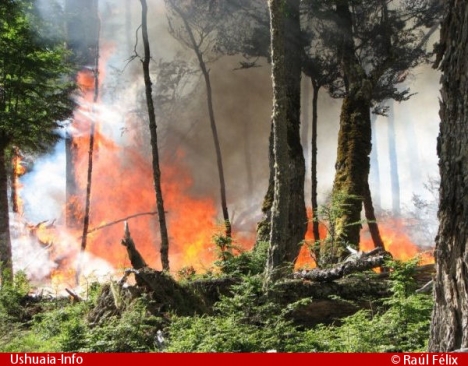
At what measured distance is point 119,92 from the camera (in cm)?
2938

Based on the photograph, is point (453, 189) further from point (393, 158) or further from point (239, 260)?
point (393, 158)

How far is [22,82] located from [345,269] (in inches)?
451

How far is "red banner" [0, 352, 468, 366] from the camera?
405cm

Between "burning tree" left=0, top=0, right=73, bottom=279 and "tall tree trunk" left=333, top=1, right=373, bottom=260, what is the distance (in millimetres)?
8694

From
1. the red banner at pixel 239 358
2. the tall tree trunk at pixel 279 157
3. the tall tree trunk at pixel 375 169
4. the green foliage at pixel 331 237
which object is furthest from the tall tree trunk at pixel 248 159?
the red banner at pixel 239 358

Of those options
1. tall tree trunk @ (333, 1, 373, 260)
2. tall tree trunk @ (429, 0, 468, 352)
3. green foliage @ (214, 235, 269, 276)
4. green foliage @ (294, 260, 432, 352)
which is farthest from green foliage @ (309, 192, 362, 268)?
tall tree trunk @ (429, 0, 468, 352)

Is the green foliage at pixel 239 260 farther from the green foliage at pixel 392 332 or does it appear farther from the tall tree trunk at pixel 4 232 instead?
the tall tree trunk at pixel 4 232

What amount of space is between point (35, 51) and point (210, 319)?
38.2 feet

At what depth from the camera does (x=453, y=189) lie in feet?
12.7

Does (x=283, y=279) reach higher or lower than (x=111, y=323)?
higher

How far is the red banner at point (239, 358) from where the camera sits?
13.3 feet

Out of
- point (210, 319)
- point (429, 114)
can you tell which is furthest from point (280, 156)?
point (429, 114)

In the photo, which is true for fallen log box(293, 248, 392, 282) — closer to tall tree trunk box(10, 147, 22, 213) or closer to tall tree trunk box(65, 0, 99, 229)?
tall tree trunk box(65, 0, 99, 229)

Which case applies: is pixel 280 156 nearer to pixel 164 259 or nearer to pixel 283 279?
pixel 283 279
